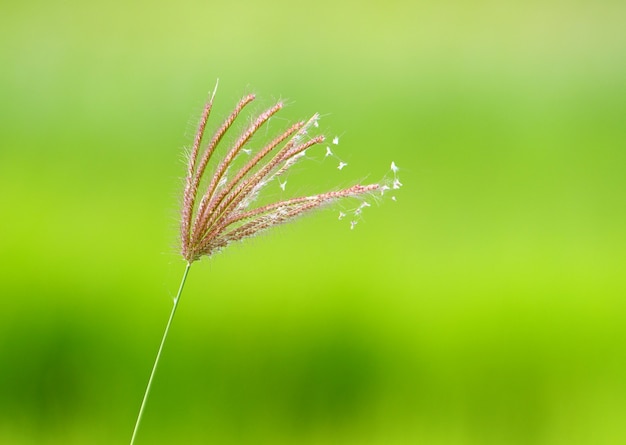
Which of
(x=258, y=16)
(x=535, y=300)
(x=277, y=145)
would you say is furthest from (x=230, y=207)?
(x=258, y=16)

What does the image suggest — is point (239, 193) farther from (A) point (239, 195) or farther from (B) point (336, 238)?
(B) point (336, 238)

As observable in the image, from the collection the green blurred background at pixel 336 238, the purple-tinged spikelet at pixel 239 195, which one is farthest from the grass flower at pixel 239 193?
the green blurred background at pixel 336 238

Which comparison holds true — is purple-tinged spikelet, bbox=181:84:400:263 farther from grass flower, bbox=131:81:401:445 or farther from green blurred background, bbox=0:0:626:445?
green blurred background, bbox=0:0:626:445

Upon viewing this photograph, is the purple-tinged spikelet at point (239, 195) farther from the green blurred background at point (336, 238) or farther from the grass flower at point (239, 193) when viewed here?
the green blurred background at point (336, 238)

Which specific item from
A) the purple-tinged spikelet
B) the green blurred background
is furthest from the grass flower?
the green blurred background

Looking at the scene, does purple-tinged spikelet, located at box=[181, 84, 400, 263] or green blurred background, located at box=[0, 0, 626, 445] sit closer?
purple-tinged spikelet, located at box=[181, 84, 400, 263]

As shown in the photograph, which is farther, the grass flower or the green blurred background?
the green blurred background
